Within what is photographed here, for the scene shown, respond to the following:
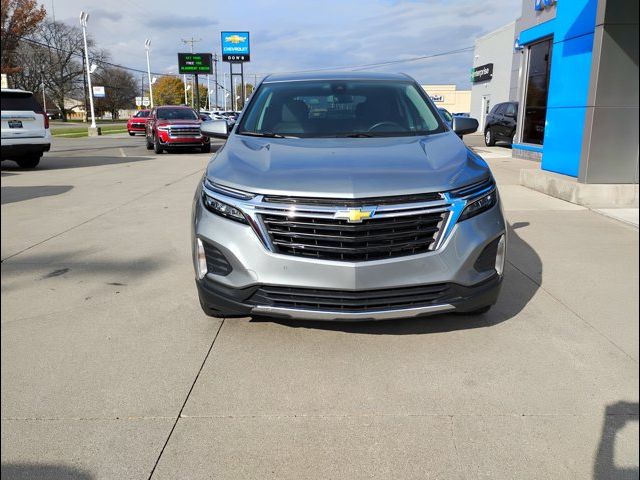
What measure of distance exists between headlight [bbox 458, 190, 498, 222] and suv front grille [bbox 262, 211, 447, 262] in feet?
0.55

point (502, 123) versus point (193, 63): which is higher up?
point (193, 63)

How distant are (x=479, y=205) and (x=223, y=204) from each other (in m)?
1.60

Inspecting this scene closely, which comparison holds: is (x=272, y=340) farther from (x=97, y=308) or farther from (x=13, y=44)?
(x=13, y=44)

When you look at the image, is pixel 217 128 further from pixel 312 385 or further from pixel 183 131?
pixel 183 131

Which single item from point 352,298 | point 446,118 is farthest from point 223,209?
point 446,118

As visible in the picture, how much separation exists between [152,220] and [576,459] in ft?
20.6

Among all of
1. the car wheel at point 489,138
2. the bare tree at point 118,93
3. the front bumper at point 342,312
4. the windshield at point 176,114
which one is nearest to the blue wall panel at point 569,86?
the front bumper at point 342,312

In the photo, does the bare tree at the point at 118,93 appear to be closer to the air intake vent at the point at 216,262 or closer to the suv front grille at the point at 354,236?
the air intake vent at the point at 216,262

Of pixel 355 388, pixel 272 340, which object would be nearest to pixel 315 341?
pixel 272 340

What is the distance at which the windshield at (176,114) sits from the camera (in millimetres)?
20984

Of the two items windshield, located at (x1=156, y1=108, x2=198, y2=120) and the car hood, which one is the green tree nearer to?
windshield, located at (x1=156, y1=108, x2=198, y2=120)

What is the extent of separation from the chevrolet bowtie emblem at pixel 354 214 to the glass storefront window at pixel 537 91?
1381 cm

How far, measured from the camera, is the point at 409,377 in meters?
3.19

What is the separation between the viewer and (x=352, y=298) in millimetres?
3145
